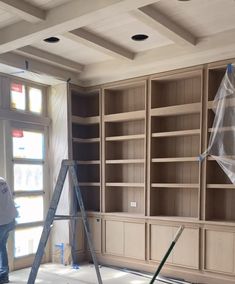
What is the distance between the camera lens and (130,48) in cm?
416

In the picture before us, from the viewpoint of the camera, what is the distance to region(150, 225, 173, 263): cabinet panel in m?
4.29

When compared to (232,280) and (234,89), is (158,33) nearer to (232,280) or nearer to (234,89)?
(234,89)

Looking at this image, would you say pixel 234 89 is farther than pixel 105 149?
No

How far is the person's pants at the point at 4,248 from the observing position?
395 cm

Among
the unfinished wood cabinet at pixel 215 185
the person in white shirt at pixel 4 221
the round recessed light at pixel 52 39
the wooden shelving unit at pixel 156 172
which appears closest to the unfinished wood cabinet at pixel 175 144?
the wooden shelving unit at pixel 156 172

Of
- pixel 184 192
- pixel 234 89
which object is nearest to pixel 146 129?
pixel 184 192

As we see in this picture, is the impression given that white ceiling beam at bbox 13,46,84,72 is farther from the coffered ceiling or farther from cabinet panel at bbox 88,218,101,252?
cabinet panel at bbox 88,218,101,252

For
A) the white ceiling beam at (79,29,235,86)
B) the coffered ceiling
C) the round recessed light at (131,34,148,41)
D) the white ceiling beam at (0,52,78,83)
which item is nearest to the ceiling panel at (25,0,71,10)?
the coffered ceiling

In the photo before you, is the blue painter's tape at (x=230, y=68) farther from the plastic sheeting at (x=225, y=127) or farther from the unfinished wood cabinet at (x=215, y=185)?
the unfinished wood cabinet at (x=215, y=185)

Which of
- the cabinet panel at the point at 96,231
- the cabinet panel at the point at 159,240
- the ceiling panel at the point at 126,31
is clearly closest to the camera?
the ceiling panel at the point at 126,31

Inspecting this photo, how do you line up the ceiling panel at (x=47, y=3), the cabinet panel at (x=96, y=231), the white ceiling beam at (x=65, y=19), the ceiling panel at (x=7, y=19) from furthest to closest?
1. the cabinet panel at (x=96, y=231)
2. the ceiling panel at (x=7, y=19)
3. the ceiling panel at (x=47, y=3)
4. the white ceiling beam at (x=65, y=19)

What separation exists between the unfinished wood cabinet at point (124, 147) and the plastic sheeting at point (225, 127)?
1089mm

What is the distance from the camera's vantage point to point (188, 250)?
412 cm

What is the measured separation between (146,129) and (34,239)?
2258 millimetres
